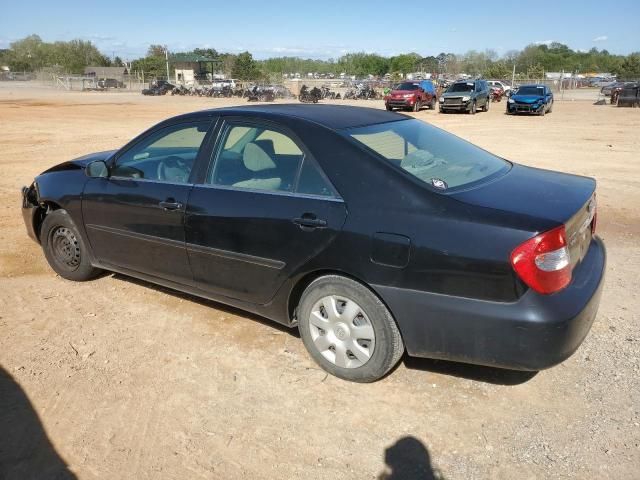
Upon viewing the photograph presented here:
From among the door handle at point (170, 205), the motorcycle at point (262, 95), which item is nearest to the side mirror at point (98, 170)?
the door handle at point (170, 205)

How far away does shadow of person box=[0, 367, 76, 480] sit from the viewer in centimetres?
257

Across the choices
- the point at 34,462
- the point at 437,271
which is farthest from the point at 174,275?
the point at 437,271

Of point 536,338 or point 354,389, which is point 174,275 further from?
point 536,338

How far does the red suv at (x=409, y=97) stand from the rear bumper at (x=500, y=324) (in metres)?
28.2

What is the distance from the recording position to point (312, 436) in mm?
2816

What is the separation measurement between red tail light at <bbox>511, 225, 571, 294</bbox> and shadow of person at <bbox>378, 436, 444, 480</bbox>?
101cm

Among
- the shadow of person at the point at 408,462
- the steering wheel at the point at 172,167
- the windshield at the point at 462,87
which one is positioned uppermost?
the windshield at the point at 462,87

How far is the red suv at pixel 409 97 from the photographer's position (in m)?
30.1

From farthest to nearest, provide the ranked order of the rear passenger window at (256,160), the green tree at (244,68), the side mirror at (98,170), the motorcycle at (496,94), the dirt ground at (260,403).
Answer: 1. the green tree at (244,68)
2. the motorcycle at (496,94)
3. the side mirror at (98,170)
4. the rear passenger window at (256,160)
5. the dirt ground at (260,403)

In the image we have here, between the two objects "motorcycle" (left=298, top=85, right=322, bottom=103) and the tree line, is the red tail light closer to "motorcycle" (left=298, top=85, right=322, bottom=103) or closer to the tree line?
"motorcycle" (left=298, top=85, right=322, bottom=103)

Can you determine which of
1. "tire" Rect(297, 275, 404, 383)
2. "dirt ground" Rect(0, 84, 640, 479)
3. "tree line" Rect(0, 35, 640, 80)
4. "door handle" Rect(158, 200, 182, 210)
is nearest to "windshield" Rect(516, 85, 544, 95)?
"dirt ground" Rect(0, 84, 640, 479)

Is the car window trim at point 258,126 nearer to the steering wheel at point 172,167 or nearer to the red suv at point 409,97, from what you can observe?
the steering wheel at point 172,167

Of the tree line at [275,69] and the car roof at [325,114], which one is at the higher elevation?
the tree line at [275,69]

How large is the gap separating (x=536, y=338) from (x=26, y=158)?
12183mm
